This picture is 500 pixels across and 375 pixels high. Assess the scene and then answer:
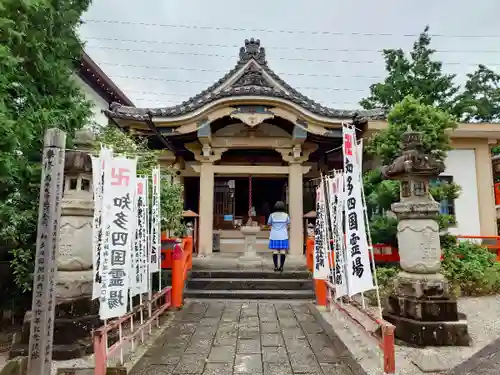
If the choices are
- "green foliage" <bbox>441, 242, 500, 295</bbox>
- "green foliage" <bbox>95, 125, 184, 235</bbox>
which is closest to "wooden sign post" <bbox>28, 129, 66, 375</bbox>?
"green foliage" <bbox>95, 125, 184, 235</bbox>

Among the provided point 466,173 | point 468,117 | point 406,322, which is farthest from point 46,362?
point 468,117

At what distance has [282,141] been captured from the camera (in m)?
11.2

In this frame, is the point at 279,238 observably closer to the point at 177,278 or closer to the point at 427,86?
the point at 177,278

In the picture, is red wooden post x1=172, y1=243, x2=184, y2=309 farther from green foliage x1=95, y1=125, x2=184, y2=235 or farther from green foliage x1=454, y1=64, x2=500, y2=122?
green foliage x1=454, y1=64, x2=500, y2=122

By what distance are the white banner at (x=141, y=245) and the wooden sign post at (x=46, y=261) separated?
1978 mm

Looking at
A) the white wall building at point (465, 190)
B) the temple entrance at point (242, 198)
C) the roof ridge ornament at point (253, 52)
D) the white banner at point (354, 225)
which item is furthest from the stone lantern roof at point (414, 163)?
the roof ridge ornament at point (253, 52)

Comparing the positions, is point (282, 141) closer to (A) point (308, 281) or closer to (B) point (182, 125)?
(B) point (182, 125)

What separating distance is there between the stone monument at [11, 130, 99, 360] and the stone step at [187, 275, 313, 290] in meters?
3.37

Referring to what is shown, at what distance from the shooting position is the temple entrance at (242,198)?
12.5 m

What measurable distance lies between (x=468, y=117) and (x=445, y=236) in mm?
18862

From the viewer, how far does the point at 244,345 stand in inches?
190

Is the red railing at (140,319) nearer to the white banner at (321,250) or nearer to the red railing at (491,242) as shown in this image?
the white banner at (321,250)

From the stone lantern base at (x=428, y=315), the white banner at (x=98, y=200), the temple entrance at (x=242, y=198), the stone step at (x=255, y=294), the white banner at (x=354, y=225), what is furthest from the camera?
the temple entrance at (x=242, y=198)

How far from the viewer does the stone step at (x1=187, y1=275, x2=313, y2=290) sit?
26.3 ft
